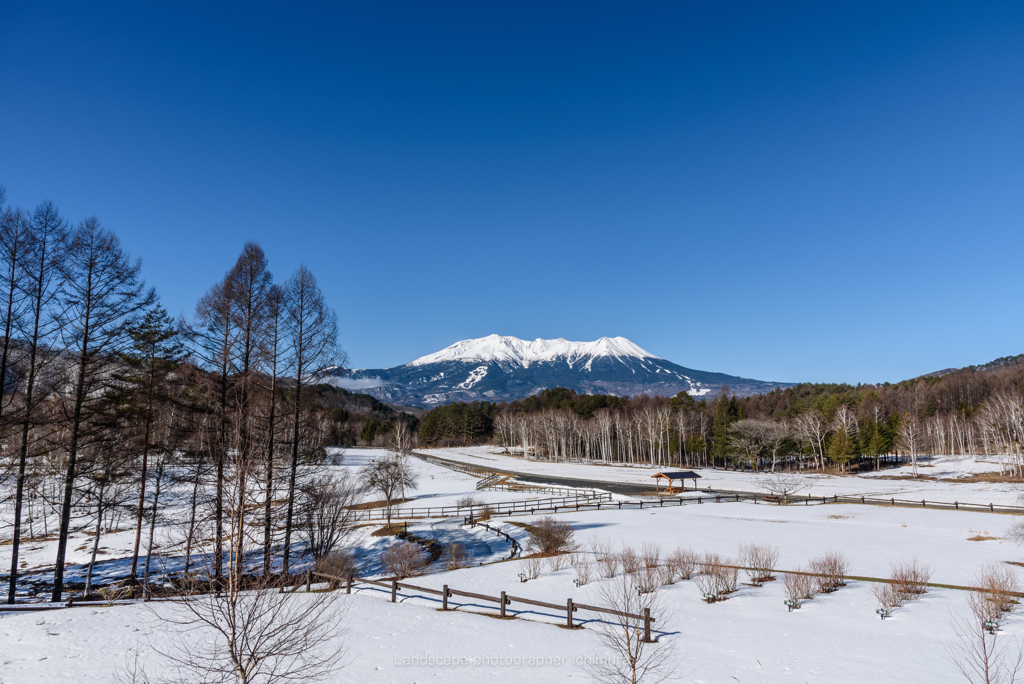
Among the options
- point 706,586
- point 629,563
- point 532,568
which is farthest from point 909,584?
point 532,568

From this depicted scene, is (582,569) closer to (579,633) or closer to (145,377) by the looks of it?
(579,633)

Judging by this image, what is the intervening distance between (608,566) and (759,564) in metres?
6.40

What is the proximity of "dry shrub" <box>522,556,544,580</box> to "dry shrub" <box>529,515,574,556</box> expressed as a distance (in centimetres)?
277

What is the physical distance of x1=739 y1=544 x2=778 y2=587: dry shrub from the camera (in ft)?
62.2

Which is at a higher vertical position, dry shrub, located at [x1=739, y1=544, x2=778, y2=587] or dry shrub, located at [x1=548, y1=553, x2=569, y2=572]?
dry shrub, located at [x1=739, y1=544, x2=778, y2=587]

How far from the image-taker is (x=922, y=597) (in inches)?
624

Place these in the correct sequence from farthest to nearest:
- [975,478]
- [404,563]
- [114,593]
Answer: [975,478], [404,563], [114,593]

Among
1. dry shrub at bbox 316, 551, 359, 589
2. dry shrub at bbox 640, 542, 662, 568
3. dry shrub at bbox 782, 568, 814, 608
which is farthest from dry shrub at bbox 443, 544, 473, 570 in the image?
dry shrub at bbox 782, 568, 814, 608

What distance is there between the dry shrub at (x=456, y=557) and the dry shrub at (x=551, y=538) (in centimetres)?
394

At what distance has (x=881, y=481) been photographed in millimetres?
60781

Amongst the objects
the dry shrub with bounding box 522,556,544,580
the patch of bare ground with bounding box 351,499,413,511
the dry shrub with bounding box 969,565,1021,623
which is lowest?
the patch of bare ground with bounding box 351,499,413,511

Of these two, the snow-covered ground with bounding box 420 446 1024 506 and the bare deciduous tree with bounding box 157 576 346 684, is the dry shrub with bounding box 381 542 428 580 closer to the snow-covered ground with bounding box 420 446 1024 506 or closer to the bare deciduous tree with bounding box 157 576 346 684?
the bare deciduous tree with bounding box 157 576 346 684

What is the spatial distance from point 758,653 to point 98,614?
59.4 ft

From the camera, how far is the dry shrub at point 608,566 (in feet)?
64.0
